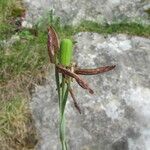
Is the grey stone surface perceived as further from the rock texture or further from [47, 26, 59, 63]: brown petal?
[47, 26, 59, 63]: brown petal

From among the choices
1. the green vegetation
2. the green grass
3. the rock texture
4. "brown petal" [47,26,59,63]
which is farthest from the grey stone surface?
"brown petal" [47,26,59,63]

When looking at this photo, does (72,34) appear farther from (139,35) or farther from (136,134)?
(136,134)

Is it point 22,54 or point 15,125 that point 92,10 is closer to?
point 22,54

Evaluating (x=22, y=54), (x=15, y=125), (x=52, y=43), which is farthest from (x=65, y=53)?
(x=22, y=54)

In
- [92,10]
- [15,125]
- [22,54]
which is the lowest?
[15,125]

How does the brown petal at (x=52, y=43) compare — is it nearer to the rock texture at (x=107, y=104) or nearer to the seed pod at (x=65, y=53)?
the seed pod at (x=65, y=53)

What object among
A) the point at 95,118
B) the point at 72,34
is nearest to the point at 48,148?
the point at 95,118
